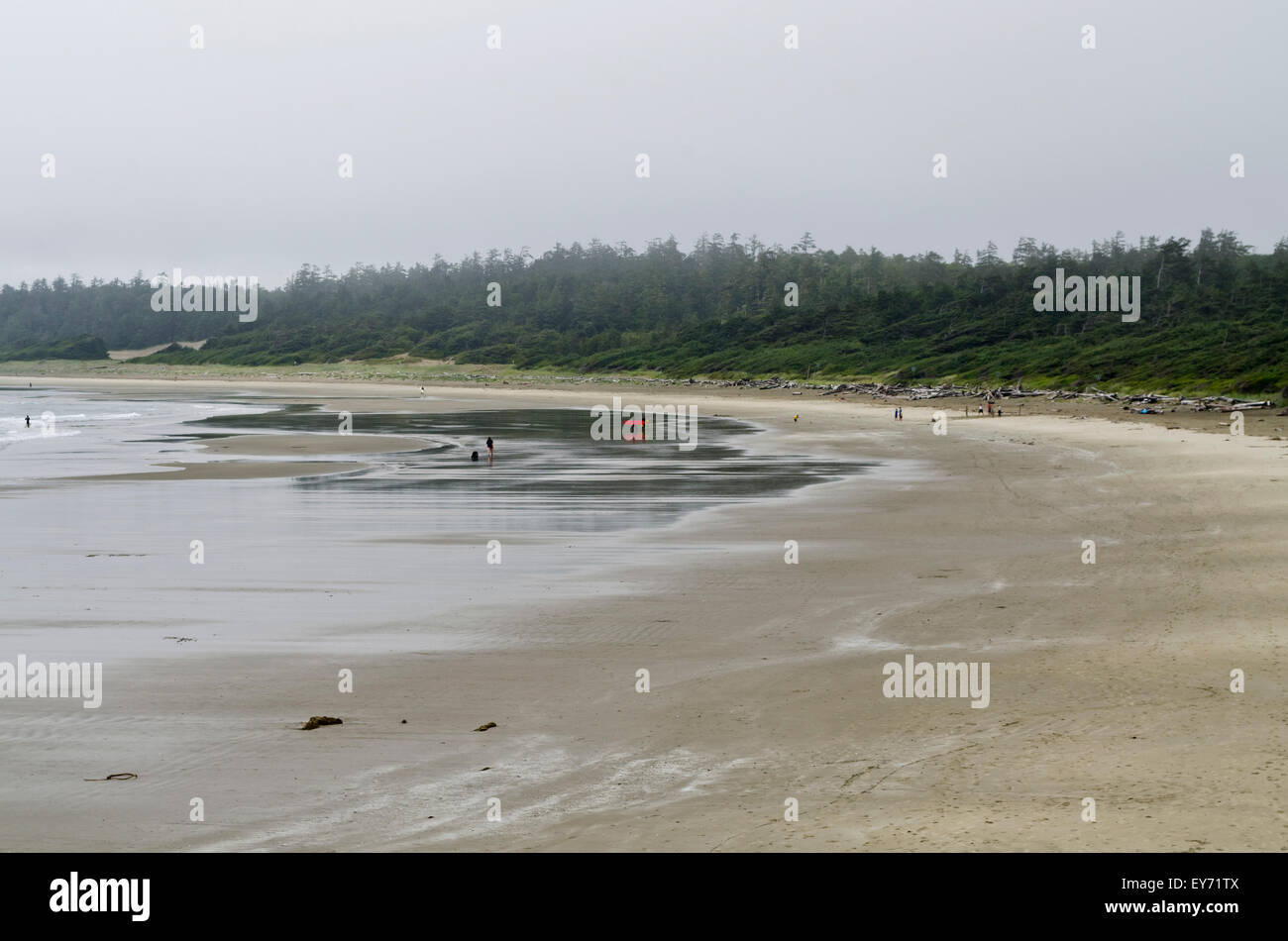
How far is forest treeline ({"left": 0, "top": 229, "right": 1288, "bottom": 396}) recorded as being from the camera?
71875 millimetres

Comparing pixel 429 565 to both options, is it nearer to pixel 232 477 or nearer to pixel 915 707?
pixel 915 707

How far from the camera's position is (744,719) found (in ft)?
32.8

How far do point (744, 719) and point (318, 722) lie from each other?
11.7ft

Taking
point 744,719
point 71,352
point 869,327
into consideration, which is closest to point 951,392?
point 869,327

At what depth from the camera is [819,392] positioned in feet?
275

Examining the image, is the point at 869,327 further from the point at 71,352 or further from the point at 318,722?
the point at 71,352

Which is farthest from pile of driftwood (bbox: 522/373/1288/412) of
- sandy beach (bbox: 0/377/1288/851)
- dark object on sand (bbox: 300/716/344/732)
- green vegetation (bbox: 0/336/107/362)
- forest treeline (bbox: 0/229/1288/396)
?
green vegetation (bbox: 0/336/107/362)

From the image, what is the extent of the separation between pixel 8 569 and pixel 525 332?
13865 cm

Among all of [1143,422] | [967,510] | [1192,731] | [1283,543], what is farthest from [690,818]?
[1143,422]

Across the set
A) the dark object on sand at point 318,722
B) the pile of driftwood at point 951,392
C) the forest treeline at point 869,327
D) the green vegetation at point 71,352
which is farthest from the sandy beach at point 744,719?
the green vegetation at point 71,352

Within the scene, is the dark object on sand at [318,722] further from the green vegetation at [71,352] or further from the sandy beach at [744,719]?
the green vegetation at [71,352]

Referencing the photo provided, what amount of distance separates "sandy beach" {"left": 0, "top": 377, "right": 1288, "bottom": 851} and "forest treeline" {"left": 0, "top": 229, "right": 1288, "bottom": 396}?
42.7m

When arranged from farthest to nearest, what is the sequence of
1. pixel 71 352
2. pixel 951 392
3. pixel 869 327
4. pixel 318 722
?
pixel 71 352
pixel 869 327
pixel 951 392
pixel 318 722
